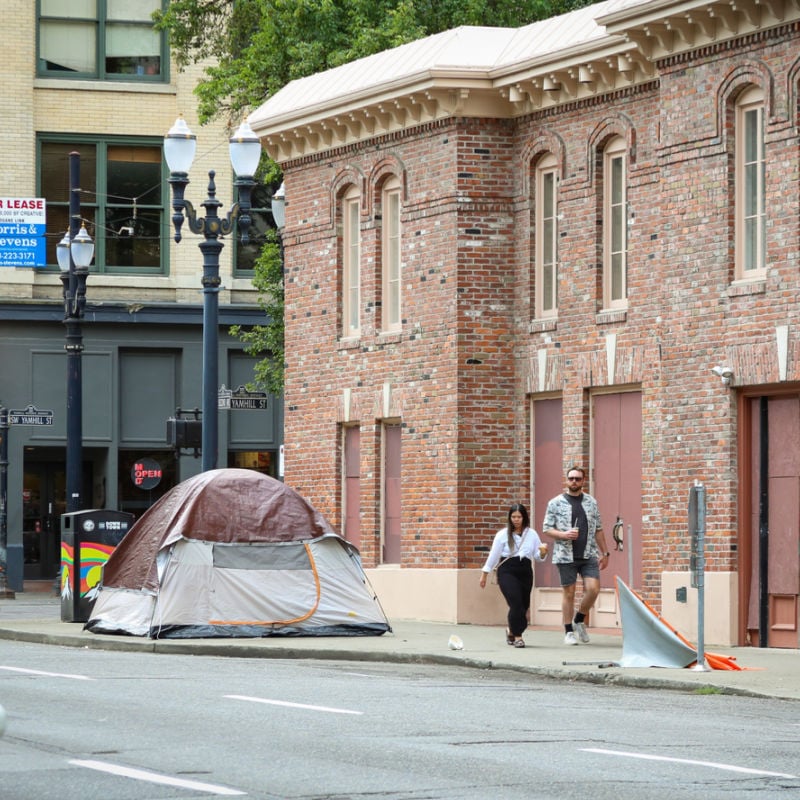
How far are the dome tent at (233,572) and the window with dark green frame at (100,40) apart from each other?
776 inches

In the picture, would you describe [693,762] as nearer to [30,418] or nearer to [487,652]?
[487,652]

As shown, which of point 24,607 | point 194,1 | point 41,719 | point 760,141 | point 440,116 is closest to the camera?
point 41,719

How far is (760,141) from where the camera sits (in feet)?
68.4

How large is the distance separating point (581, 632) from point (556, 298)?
17.2ft

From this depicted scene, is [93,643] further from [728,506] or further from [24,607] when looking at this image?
[24,607]

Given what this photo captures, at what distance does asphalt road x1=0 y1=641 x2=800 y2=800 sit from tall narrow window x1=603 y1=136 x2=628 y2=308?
293 inches

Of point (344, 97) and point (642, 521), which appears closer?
point (642, 521)

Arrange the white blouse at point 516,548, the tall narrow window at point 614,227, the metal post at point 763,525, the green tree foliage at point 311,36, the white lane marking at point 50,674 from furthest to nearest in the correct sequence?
the green tree foliage at point 311,36 → the tall narrow window at point 614,227 → the white blouse at point 516,548 → the metal post at point 763,525 → the white lane marking at point 50,674

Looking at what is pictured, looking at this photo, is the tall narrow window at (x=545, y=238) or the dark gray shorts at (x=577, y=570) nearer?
the dark gray shorts at (x=577, y=570)

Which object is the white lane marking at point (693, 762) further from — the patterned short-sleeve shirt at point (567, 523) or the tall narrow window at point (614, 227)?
the tall narrow window at point (614, 227)

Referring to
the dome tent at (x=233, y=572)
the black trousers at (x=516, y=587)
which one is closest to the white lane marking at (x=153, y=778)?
the black trousers at (x=516, y=587)

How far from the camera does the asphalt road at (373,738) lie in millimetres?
9766

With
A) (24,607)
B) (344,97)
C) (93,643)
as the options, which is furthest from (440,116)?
(24,607)

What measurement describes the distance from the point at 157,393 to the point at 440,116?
16.7 m
